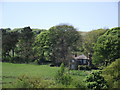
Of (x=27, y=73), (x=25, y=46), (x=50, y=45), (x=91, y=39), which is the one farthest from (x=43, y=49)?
(x=27, y=73)

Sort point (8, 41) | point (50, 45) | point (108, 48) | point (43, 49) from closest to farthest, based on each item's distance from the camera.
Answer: point (108, 48), point (8, 41), point (50, 45), point (43, 49)

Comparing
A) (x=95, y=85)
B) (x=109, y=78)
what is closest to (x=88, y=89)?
(x=95, y=85)

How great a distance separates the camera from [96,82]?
192 inches

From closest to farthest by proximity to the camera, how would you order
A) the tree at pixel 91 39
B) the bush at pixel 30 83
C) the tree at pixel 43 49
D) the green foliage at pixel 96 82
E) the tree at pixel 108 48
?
1. the bush at pixel 30 83
2. the green foliage at pixel 96 82
3. the tree at pixel 108 48
4. the tree at pixel 43 49
5. the tree at pixel 91 39

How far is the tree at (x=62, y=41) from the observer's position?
17.4m

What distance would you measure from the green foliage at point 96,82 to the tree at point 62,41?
12.2m

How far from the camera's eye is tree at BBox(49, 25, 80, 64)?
17422mm

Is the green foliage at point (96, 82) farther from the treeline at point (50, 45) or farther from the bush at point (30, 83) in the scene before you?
the treeline at point (50, 45)

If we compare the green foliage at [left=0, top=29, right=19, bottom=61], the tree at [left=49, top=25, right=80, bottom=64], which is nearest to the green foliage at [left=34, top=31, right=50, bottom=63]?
the tree at [left=49, top=25, right=80, bottom=64]

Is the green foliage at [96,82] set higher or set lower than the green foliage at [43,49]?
lower

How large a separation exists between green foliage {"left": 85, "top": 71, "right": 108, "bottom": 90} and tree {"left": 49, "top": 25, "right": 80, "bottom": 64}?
1218 centimetres

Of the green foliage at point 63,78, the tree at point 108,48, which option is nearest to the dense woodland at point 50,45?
the tree at point 108,48

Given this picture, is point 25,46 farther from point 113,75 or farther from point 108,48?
point 113,75

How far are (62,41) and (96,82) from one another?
502 inches
